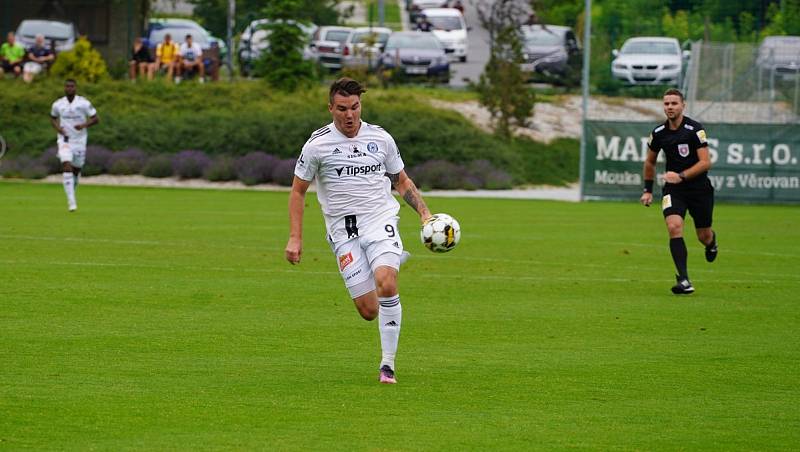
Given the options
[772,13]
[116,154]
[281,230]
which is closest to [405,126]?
[116,154]

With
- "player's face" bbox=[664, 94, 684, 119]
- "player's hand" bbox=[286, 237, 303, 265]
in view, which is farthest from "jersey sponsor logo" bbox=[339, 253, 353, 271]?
"player's face" bbox=[664, 94, 684, 119]

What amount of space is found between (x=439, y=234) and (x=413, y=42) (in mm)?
43283

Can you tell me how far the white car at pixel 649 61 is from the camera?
35594 mm

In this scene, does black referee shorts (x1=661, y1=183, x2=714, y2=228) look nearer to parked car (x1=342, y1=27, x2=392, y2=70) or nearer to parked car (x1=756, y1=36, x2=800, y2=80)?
parked car (x1=756, y1=36, x2=800, y2=80)

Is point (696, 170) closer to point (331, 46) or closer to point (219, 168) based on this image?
point (219, 168)

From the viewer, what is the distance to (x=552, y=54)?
5075cm

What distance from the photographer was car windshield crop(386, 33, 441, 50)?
173 ft

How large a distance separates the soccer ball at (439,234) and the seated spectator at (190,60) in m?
38.4

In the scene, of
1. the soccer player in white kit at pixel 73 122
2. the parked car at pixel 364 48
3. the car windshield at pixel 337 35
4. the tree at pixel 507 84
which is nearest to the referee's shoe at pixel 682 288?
the soccer player in white kit at pixel 73 122

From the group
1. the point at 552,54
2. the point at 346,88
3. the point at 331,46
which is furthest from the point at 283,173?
the point at 346,88

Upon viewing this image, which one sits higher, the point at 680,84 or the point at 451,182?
the point at 680,84

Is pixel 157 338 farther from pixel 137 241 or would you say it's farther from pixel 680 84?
pixel 680 84

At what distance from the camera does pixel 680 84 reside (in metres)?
36.5

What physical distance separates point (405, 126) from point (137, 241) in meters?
20.5
